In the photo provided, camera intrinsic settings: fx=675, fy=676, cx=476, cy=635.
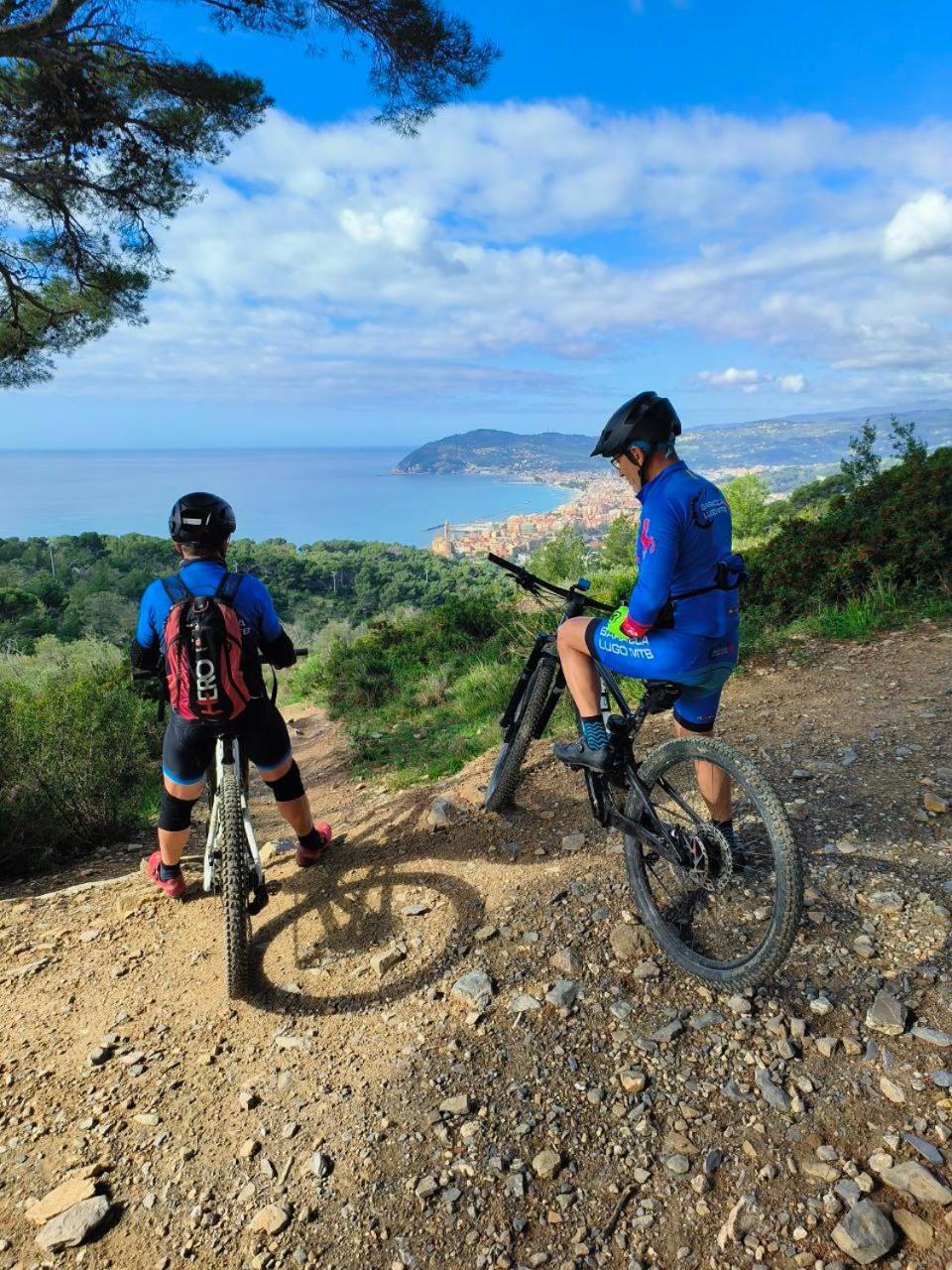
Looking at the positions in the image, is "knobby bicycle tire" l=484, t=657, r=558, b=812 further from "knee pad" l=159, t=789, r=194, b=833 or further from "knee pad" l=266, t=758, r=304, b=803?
"knee pad" l=159, t=789, r=194, b=833

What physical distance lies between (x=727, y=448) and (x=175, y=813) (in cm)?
4926

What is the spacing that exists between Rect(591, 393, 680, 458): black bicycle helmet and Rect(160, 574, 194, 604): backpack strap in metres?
2.01

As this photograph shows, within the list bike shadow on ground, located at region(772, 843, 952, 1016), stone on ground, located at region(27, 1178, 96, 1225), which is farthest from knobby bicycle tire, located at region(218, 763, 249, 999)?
bike shadow on ground, located at region(772, 843, 952, 1016)

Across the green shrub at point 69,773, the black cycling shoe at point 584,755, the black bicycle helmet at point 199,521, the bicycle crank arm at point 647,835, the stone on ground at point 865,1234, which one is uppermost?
the black bicycle helmet at point 199,521

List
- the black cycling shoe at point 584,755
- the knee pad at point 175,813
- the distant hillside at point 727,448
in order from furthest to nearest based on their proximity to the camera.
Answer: the distant hillside at point 727,448
the knee pad at point 175,813
the black cycling shoe at point 584,755

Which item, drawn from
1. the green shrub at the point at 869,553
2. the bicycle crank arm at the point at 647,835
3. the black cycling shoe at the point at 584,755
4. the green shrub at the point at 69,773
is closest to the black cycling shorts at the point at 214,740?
the black cycling shoe at the point at 584,755

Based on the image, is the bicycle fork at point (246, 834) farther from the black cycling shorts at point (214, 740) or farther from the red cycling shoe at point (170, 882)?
the red cycling shoe at point (170, 882)

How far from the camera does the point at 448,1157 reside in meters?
2.17

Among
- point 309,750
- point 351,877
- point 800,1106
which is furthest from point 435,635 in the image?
point 800,1106

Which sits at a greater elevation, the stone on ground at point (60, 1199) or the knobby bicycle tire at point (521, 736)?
the knobby bicycle tire at point (521, 736)

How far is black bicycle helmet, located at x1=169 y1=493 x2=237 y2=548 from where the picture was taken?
325cm

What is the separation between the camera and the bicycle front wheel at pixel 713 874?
233 cm

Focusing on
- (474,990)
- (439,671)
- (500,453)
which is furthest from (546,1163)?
(500,453)

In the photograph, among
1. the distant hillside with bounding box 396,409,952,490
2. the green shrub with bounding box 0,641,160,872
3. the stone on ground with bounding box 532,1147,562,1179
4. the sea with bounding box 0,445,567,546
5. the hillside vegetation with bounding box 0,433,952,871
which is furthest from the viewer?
the sea with bounding box 0,445,567,546
